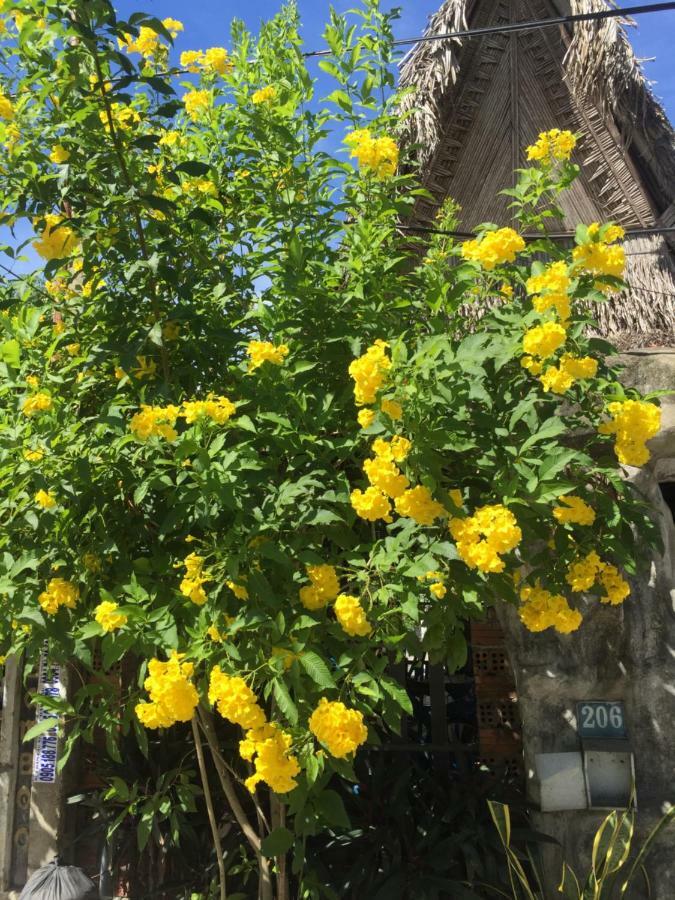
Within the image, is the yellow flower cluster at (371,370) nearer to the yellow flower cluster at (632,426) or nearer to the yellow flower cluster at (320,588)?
the yellow flower cluster at (320,588)

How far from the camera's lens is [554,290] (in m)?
2.63

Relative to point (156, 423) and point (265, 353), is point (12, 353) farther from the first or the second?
point (265, 353)

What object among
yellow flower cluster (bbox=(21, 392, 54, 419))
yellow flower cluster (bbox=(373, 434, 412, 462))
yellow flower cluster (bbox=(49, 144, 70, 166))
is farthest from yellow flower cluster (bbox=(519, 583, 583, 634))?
yellow flower cluster (bbox=(49, 144, 70, 166))

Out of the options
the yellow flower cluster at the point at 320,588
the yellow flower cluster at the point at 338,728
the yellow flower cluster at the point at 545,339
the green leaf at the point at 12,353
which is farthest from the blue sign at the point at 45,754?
the yellow flower cluster at the point at 545,339

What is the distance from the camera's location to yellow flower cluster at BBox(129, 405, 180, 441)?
264 cm

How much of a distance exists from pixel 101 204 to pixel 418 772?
3.34m

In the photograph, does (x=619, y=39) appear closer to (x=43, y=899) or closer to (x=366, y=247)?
(x=366, y=247)

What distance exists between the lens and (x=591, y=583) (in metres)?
2.98

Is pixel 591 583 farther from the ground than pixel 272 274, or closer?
closer

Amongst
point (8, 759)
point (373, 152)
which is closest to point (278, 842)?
point (373, 152)

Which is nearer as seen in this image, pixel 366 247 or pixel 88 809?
pixel 366 247

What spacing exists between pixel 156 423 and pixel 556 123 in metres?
4.04

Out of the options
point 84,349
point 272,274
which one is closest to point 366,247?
point 272,274

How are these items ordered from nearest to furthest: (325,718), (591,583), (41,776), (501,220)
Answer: (325,718)
(591,583)
(41,776)
(501,220)
